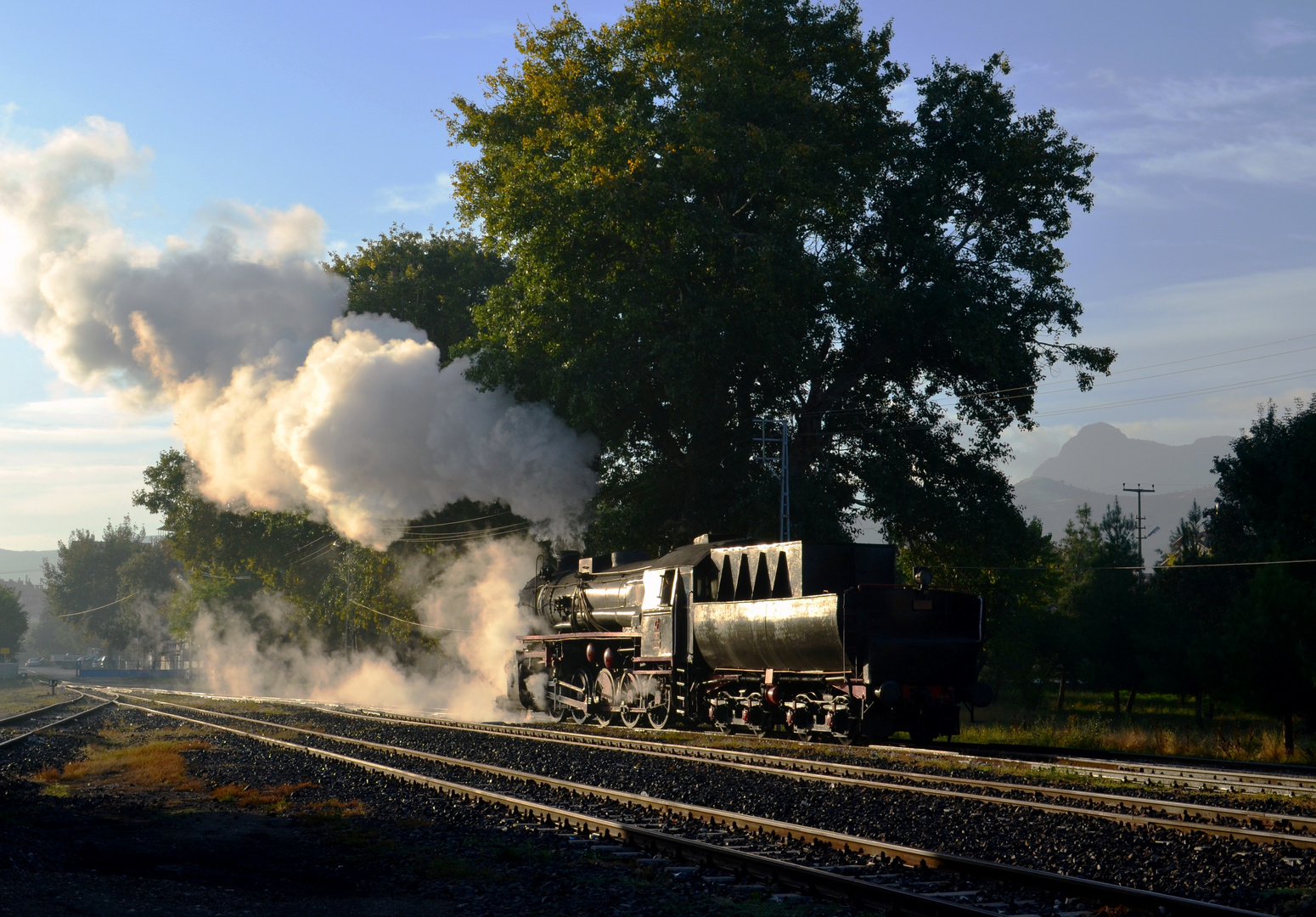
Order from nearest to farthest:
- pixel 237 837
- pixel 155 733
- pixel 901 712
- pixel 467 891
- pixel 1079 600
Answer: pixel 467 891 → pixel 237 837 → pixel 901 712 → pixel 155 733 → pixel 1079 600

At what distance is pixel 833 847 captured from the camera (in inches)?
374

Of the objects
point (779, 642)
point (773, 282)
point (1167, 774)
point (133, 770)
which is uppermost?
point (773, 282)

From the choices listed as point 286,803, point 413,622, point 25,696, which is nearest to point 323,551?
point 413,622

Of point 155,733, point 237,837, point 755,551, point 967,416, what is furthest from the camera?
point 967,416

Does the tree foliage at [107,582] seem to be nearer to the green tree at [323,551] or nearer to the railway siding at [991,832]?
the green tree at [323,551]

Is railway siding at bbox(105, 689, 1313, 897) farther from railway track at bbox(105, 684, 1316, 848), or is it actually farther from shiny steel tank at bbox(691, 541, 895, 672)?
shiny steel tank at bbox(691, 541, 895, 672)

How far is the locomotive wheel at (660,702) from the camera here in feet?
72.9

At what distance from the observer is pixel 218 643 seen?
87.1 meters

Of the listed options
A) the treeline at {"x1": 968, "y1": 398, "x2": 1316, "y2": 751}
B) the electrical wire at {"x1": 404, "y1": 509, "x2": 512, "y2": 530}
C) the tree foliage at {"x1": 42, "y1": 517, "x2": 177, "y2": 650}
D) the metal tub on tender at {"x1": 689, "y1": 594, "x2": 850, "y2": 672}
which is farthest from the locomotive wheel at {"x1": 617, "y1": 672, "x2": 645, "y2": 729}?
the tree foliage at {"x1": 42, "y1": 517, "x2": 177, "y2": 650}

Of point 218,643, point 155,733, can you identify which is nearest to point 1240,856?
point 155,733

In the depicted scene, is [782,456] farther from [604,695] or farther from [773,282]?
[604,695]

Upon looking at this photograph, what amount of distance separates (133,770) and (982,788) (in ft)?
45.3

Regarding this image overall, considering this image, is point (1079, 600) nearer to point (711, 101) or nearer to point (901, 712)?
point (711, 101)

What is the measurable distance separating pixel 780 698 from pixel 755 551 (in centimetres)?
269
